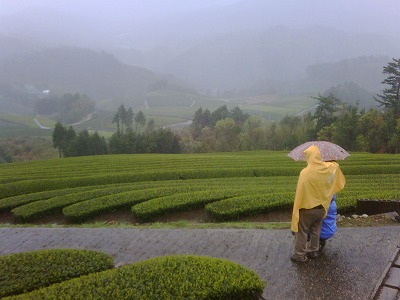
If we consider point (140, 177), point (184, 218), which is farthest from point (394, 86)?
point (184, 218)

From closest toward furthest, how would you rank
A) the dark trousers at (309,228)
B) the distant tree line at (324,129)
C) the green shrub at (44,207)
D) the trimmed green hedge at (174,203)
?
the dark trousers at (309,228)
the trimmed green hedge at (174,203)
the green shrub at (44,207)
the distant tree line at (324,129)

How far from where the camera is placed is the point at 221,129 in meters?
70.2

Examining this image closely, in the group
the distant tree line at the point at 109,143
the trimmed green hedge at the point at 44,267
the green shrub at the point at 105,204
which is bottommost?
the distant tree line at the point at 109,143

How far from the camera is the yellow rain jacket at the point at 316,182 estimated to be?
5.98 m

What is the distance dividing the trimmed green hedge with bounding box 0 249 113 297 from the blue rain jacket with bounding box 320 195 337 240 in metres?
4.01

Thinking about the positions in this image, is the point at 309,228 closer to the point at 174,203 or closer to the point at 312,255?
the point at 312,255

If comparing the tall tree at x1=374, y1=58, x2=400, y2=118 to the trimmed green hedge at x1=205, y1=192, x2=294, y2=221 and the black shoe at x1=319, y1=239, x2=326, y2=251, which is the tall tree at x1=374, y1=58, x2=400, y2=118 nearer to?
the trimmed green hedge at x1=205, y1=192, x2=294, y2=221

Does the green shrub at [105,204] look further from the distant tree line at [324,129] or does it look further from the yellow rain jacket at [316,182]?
the distant tree line at [324,129]

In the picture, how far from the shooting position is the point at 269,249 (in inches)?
285

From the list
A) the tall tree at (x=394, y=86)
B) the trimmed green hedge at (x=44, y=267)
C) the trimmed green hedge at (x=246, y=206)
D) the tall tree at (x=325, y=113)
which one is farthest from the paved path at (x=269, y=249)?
the tall tree at (x=325, y=113)

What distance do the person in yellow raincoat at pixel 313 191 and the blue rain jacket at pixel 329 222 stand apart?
31 centimetres

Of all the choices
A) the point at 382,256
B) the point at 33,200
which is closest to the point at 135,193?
the point at 33,200

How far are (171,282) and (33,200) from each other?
11.9 meters

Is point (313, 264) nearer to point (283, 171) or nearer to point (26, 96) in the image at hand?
point (283, 171)
